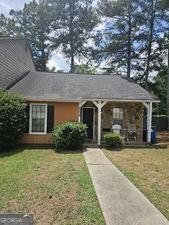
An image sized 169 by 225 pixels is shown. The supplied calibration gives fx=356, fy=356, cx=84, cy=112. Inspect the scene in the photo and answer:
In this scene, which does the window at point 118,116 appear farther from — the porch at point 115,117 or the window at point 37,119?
the window at point 37,119

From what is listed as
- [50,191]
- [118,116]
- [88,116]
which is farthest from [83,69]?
[50,191]

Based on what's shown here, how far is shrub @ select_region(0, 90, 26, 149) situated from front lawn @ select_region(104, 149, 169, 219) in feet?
14.1

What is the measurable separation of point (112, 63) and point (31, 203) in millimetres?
29152

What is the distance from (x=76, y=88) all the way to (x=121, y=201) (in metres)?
13.7

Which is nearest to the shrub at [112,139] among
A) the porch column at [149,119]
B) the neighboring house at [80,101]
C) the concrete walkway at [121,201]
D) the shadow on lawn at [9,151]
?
the neighboring house at [80,101]

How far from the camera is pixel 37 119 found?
724 inches

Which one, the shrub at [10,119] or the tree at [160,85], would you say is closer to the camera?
the shrub at [10,119]

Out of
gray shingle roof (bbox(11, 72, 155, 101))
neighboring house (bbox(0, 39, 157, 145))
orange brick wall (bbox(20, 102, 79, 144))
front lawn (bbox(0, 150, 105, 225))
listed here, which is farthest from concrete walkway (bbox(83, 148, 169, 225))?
gray shingle roof (bbox(11, 72, 155, 101))

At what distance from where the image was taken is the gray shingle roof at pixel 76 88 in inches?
741

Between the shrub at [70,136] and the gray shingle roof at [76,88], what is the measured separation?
8.07 ft

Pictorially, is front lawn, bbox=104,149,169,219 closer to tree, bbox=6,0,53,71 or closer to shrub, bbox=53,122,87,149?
shrub, bbox=53,122,87,149

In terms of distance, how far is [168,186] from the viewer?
30.3ft

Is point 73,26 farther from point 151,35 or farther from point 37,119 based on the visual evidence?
point 37,119

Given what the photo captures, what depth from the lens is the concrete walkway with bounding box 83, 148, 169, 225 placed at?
20.6 feet
